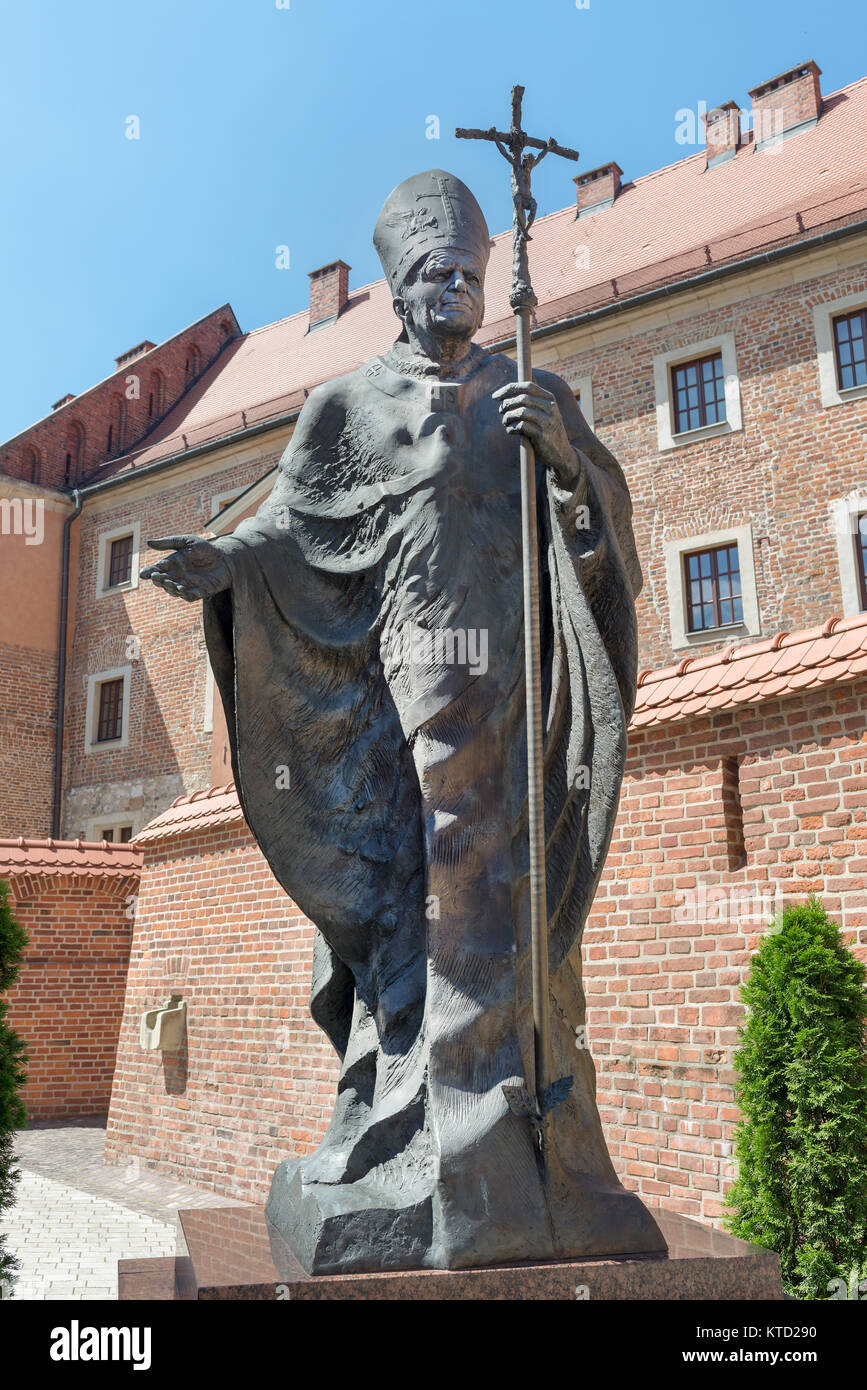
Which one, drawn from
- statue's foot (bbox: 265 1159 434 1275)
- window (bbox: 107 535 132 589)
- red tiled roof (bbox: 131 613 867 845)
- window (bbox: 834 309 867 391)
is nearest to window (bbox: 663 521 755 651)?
window (bbox: 834 309 867 391)

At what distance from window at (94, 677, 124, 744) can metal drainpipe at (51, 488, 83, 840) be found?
36.2 inches

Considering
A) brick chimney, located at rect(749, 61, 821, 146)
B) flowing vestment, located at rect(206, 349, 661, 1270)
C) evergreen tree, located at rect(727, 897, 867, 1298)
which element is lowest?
evergreen tree, located at rect(727, 897, 867, 1298)

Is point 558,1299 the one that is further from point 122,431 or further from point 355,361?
point 122,431

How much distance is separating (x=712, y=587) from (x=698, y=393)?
2.97 m

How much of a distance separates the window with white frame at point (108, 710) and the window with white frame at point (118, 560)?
1800 mm

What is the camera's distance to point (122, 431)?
27812 mm

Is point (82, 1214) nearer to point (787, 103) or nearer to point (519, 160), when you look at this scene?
point (519, 160)

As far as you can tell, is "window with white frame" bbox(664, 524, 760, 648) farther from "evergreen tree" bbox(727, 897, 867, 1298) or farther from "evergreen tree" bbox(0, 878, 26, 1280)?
"evergreen tree" bbox(0, 878, 26, 1280)

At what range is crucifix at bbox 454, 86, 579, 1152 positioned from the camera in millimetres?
2805

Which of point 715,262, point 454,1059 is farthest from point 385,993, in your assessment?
point 715,262

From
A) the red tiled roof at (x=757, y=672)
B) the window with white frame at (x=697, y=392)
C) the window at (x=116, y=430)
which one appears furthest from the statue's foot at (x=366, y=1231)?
the window at (x=116, y=430)

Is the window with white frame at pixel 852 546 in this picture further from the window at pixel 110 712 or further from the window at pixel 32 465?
the window at pixel 32 465

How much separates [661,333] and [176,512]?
10791 millimetres

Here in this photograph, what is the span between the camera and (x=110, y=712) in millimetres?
25656
